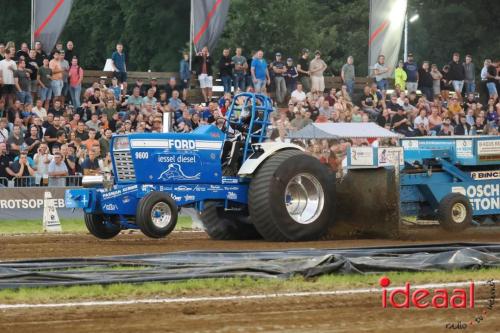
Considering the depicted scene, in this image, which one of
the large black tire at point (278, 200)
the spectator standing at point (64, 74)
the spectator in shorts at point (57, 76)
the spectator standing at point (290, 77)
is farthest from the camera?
the spectator standing at point (290, 77)

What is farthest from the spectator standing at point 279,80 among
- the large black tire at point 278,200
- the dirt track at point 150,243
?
the large black tire at point 278,200

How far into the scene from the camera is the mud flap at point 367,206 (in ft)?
56.4

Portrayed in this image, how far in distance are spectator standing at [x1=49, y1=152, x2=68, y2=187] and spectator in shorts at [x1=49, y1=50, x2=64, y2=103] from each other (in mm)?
3660

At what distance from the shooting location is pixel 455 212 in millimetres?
18203

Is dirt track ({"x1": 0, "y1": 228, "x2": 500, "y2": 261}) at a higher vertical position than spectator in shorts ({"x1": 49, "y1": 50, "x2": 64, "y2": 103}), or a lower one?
lower

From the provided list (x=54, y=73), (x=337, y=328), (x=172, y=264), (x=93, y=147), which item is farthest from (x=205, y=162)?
(x=54, y=73)

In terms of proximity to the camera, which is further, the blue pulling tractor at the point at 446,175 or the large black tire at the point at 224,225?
the blue pulling tractor at the point at 446,175

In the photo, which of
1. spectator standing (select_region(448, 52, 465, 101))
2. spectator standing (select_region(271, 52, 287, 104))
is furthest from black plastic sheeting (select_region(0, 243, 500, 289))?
spectator standing (select_region(448, 52, 465, 101))

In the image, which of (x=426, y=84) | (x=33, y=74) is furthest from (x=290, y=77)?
(x=33, y=74)

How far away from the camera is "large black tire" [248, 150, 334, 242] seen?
1627cm

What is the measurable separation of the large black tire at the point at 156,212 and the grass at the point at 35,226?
178 inches

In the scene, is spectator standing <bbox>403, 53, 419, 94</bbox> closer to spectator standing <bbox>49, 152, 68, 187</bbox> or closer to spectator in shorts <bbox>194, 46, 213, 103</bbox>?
spectator in shorts <bbox>194, 46, 213, 103</bbox>

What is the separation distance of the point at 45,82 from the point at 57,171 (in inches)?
153

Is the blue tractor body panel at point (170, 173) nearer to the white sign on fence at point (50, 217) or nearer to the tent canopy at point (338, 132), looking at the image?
the white sign on fence at point (50, 217)
